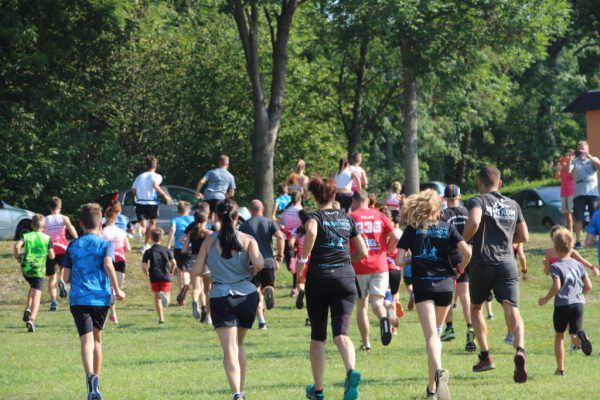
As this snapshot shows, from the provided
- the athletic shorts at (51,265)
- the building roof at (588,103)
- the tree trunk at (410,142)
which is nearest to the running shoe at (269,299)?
the athletic shorts at (51,265)

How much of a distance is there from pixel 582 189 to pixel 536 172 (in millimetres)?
33219

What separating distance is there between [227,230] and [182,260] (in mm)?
9820

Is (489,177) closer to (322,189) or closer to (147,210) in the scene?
(322,189)

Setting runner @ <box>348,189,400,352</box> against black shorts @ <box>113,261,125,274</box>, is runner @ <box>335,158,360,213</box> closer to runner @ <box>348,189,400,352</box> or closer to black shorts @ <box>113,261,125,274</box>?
black shorts @ <box>113,261,125,274</box>

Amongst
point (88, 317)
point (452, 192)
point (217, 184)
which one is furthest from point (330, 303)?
point (217, 184)

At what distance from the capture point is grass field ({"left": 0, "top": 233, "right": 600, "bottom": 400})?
34.6 ft

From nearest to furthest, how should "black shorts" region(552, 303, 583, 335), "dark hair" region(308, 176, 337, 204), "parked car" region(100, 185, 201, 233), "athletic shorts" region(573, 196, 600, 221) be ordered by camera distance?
"dark hair" region(308, 176, 337, 204) < "black shorts" region(552, 303, 583, 335) < "athletic shorts" region(573, 196, 600, 221) < "parked car" region(100, 185, 201, 233)

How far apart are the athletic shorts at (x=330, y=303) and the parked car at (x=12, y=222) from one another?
66.5ft

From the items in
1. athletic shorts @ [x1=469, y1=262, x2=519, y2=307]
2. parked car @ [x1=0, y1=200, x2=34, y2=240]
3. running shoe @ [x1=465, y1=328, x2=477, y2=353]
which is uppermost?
parked car @ [x1=0, y1=200, x2=34, y2=240]

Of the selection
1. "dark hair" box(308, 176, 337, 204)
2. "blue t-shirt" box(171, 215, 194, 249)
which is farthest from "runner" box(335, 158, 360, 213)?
"dark hair" box(308, 176, 337, 204)

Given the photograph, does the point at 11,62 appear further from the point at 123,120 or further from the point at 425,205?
the point at 425,205

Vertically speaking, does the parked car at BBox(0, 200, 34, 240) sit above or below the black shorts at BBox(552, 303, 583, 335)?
above

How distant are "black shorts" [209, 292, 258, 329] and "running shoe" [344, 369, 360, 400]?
3.19 ft

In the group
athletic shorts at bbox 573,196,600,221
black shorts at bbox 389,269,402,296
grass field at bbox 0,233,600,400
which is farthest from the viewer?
athletic shorts at bbox 573,196,600,221
